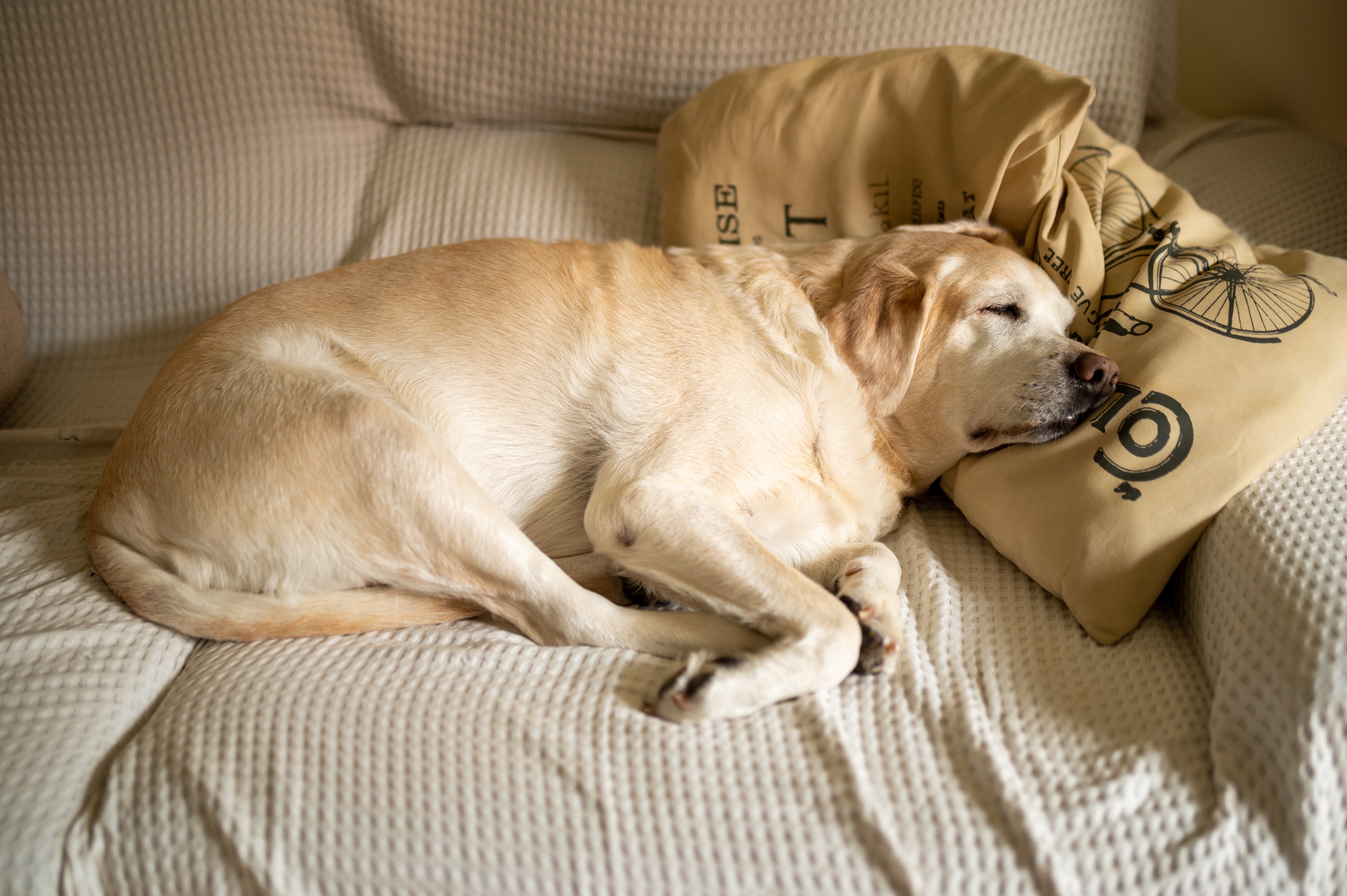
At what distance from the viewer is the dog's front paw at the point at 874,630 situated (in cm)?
141

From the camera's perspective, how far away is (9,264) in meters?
2.46

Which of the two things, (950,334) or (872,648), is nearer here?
(872,648)

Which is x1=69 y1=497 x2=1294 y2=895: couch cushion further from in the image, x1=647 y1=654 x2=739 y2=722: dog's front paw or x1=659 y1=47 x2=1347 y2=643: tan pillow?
x1=659 y1=47 x2=1347 y2=643: tan pillow

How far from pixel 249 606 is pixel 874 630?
4.08 ft

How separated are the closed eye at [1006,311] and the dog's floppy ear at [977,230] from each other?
0.63 ft

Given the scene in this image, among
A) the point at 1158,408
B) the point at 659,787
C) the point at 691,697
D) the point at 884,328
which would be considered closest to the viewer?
Result: the point at 659,787

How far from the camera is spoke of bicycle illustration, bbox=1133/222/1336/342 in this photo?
1.58 metres

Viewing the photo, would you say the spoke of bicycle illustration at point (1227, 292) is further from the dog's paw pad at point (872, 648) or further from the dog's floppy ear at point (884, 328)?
the dog's paw pad at point (872, 648)

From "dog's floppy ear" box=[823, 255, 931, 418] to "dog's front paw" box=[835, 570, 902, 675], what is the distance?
20.7 inches

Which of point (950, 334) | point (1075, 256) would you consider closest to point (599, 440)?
point (950, 334)

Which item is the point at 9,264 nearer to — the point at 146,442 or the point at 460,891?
the point at 146,442

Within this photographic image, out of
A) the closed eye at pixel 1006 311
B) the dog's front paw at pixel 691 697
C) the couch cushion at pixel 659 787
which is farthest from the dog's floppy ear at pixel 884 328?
the dog's front paw at pixel 691 697

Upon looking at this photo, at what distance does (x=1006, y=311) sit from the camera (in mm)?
1801

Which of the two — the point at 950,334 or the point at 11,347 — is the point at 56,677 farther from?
the point at 950,334
